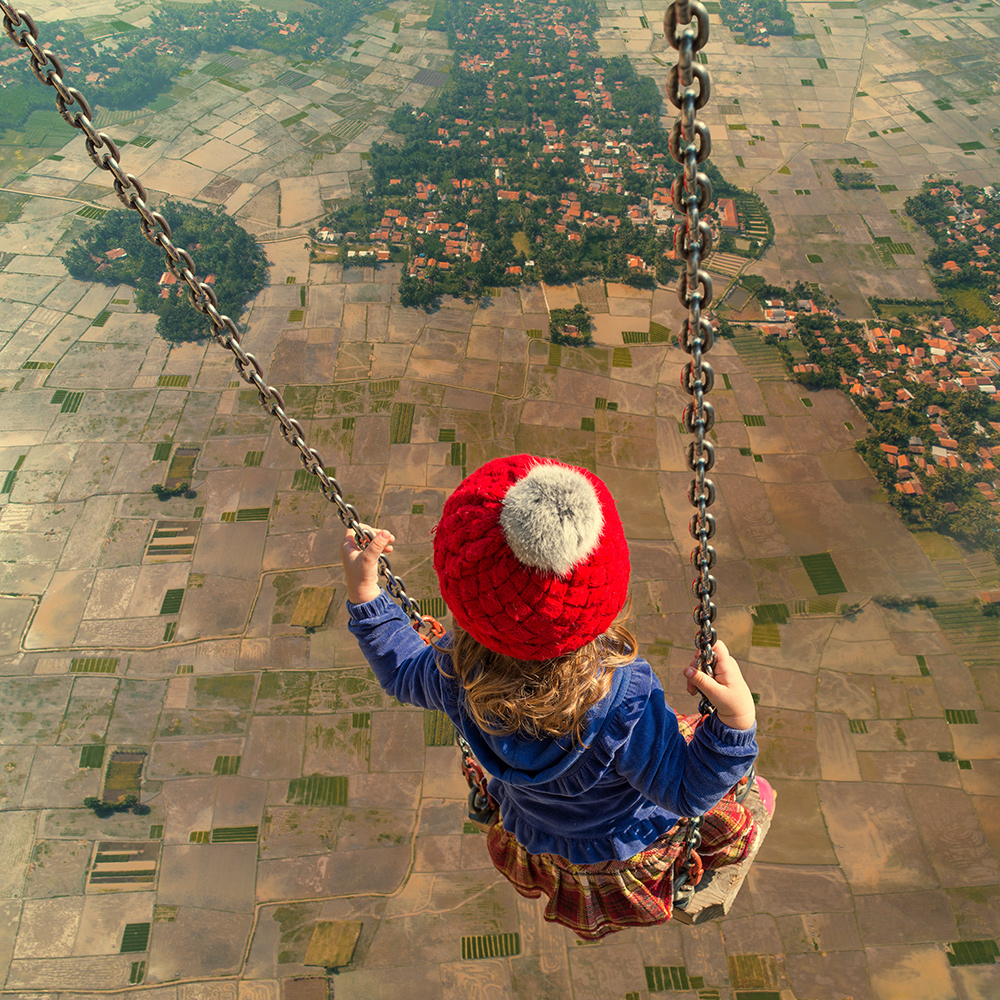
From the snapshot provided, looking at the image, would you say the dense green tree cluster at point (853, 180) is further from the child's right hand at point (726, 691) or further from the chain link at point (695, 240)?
the child's right hand at point (726, 691)

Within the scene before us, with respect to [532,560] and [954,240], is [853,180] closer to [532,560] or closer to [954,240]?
[954,240]

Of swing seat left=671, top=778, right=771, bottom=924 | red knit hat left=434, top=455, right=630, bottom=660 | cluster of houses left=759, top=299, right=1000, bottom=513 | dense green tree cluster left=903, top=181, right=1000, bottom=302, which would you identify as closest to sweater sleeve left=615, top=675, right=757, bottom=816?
red knit hat left=434, top=455, right=630, bottom=660

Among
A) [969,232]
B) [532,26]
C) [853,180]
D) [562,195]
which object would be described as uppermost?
[532,26]

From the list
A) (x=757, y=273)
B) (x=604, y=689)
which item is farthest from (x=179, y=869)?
(x=757, y=273)

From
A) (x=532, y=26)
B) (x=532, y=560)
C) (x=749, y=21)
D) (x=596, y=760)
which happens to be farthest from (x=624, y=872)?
(x=532, y=26)

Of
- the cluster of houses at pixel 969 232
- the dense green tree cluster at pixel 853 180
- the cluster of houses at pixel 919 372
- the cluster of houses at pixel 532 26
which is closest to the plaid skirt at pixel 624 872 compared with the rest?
the cluster of houses at pixel 919 372

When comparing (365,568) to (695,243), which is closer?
Result: (695,243)
